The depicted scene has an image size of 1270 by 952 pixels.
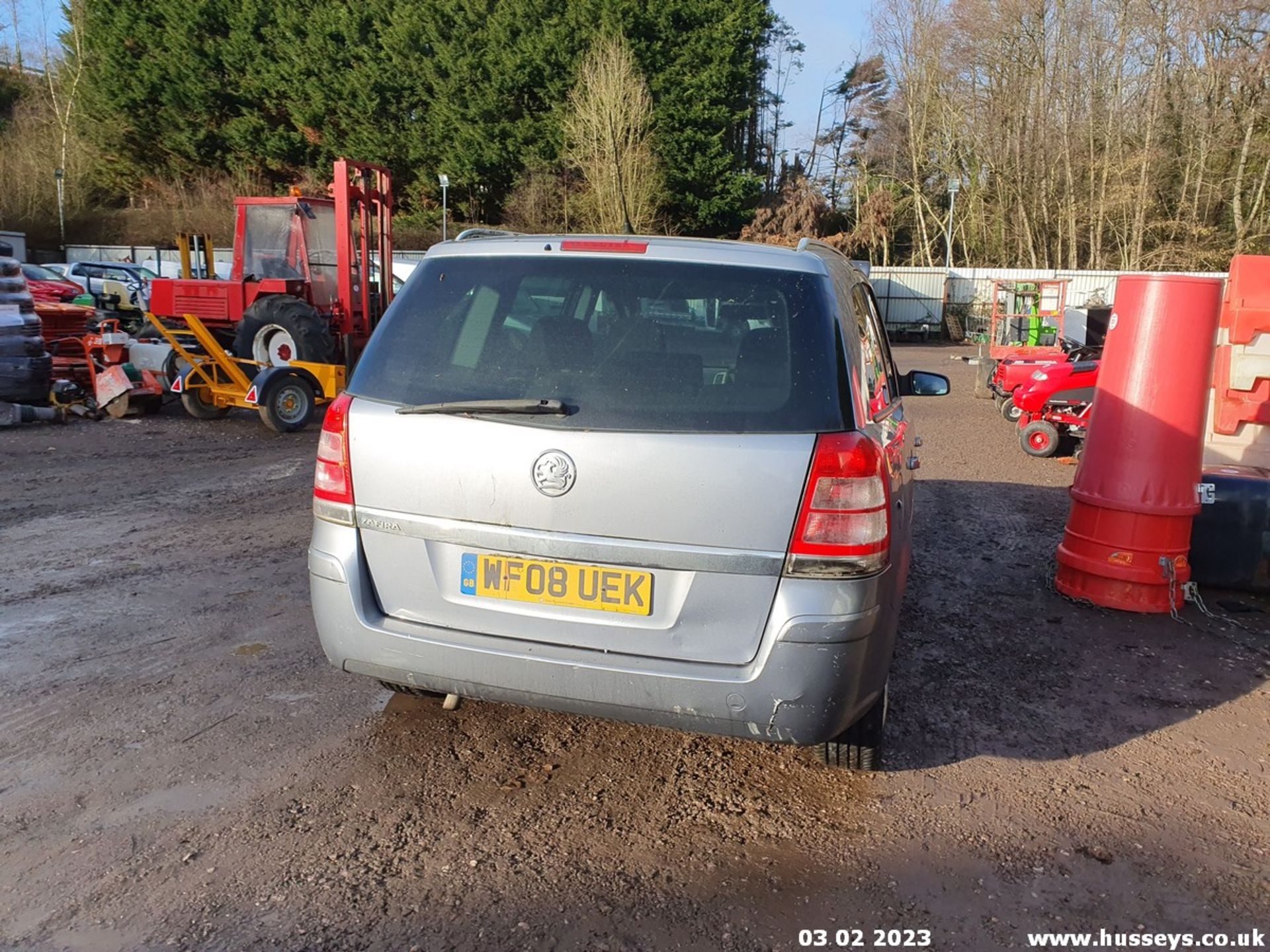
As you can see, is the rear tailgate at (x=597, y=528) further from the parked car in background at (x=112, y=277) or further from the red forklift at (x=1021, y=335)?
the parked car in background at (x=112, y=277)

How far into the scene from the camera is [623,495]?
281cm

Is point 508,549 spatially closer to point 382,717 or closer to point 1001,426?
point 382,717

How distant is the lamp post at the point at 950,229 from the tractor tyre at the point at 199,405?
100ft

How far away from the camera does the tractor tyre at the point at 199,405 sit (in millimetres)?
11562

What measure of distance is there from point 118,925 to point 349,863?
59cm

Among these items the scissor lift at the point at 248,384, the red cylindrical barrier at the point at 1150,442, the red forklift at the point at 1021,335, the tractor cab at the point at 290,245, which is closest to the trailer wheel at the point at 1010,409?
the red forklift at the point at 1021,335

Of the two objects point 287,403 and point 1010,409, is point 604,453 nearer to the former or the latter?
point 287,403

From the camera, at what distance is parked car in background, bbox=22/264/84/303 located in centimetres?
1964

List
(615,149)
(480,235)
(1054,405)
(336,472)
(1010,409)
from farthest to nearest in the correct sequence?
(615,149)
(1010,409)
(1054,405)
(480,235)
(336,472)

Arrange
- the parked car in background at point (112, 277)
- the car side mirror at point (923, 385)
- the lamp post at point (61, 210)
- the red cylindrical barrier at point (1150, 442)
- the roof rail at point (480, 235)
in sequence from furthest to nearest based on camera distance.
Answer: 1. the lamp post at point (61, 210)
2. the parked car in background at point (112, 277)
3. the red cylindrical barrier at point (1150, 442)
4. the car side mirror at point (923, 385)
5. the roof rail at point (480, 235)

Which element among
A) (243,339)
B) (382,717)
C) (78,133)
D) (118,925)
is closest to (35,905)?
(118,925)

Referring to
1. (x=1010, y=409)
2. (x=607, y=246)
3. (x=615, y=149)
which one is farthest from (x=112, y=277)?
(x=607, y=246)

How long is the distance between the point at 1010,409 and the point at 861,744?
11.1 m

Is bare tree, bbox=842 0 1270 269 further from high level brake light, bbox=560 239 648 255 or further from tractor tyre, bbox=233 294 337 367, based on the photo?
high level brake light, bbox=560 239 648 255
